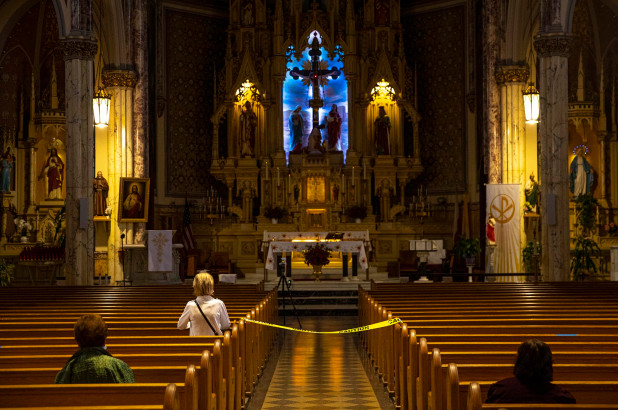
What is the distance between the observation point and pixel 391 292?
13.6 metres

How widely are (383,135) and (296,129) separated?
2885 millimetres

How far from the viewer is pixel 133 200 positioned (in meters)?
20.8

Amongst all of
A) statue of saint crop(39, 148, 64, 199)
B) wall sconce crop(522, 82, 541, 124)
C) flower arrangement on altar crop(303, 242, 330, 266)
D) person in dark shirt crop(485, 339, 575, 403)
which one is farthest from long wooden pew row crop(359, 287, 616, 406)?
statue of saint crop(39, 148, 64, 199)

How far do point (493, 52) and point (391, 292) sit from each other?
33.5ft

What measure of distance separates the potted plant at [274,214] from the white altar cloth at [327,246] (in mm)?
6223

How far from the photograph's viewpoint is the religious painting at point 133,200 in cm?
2070

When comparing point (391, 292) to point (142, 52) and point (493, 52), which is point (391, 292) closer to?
point (493, 52)

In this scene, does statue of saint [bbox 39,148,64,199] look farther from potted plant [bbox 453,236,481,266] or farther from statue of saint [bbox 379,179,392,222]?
potted plant [bbox 453,236,481,266]

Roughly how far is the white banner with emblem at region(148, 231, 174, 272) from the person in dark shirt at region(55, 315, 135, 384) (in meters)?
15.4

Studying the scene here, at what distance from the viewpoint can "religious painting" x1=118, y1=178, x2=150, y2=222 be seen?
67.9 ft

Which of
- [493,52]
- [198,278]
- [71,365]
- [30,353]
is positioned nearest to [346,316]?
[493,52]

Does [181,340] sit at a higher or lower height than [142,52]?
lower

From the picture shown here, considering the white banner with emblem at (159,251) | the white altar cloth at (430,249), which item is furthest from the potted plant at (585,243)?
the white banner with emblem at (159,251)

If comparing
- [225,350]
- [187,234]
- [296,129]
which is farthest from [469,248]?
[225,350]
